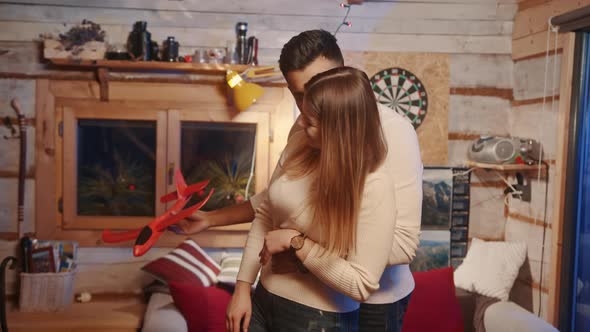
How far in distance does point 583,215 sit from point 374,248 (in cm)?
226

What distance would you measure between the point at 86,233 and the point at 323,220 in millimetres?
2622

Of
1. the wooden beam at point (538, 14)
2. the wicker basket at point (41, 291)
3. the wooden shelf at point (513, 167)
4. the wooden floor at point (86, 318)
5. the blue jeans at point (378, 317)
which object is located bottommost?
the wooden floor at point (86, 318)

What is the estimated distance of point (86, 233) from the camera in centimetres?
375

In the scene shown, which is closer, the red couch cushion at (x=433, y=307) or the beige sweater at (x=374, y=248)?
the beige sweater at (x=374, y=248)

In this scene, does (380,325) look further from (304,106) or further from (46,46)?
(46,46)

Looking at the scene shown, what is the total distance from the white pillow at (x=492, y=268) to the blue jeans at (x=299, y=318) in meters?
2.13

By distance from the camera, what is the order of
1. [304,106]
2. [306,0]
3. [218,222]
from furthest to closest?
[306,0], [218,222], [304,106]

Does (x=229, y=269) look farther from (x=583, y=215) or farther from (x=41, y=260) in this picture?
(x=583, y=215)

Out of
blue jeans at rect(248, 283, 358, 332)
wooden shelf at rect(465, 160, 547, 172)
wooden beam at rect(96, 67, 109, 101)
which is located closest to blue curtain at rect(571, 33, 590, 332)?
wooden shelf at rect(465, 160, 547, 172)

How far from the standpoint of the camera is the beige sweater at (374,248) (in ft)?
4.73

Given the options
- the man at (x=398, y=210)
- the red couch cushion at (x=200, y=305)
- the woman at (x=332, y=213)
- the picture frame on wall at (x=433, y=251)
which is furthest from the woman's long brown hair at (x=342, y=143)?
the picture frame on wall at (x=433, y=251)

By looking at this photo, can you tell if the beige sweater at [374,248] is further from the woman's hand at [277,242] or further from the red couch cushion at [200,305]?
the red couch cushion at [200,305]

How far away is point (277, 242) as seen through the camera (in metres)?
→ 1.52

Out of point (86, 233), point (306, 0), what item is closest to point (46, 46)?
point (86, 233)
